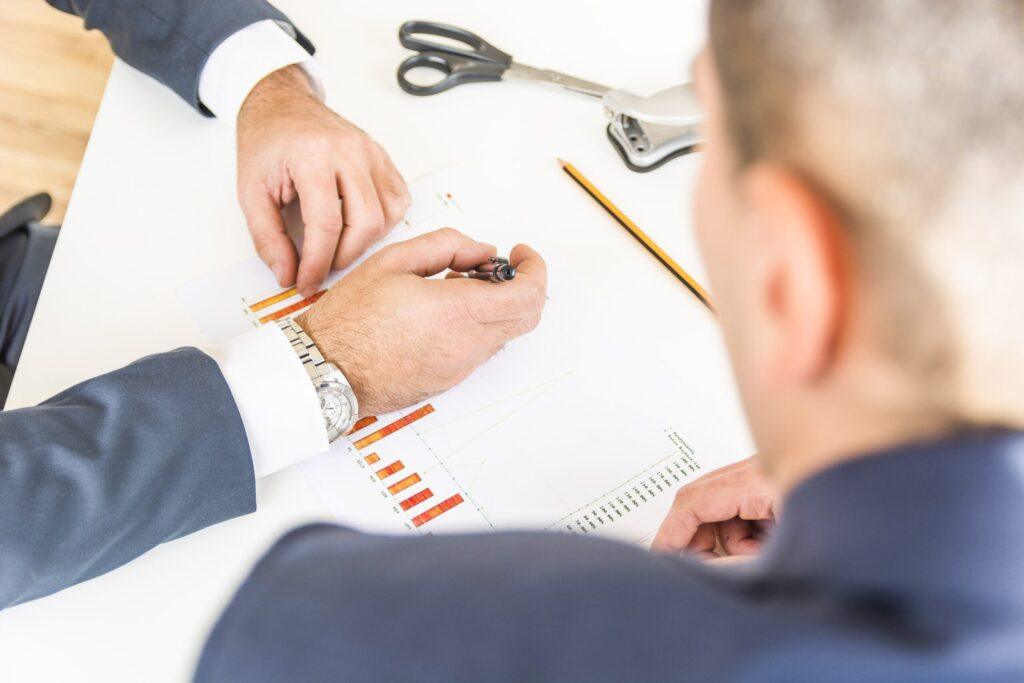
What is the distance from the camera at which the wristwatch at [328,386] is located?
2.58ft

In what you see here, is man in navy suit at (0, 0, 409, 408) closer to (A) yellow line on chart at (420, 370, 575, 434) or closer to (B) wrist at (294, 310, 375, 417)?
(B) wrist at (294, 310, 375, 417)

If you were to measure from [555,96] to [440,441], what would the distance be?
50 cm

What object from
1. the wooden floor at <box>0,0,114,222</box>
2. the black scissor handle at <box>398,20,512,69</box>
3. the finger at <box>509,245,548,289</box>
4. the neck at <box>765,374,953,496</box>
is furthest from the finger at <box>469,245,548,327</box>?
the wooden floor at <box>0,0,114,222</box>

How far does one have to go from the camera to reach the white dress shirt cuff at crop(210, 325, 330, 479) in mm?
767

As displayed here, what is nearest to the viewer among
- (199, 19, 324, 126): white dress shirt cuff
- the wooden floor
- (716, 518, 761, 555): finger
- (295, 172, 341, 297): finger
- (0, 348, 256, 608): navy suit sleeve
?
(0, 348, 256, 608): navy suit sleeve

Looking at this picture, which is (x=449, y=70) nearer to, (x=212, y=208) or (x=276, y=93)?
(x=276, y=93)

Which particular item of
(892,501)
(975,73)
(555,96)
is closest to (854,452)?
(892,501)

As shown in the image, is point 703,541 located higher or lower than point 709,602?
lower

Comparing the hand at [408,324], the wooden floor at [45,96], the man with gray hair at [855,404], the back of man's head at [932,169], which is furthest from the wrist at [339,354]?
the wooden floor at [45,96]

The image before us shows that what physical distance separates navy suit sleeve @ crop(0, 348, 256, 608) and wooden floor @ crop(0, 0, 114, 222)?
3.53 feet

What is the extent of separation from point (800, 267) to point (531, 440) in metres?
0.48

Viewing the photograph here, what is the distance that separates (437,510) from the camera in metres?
0.77

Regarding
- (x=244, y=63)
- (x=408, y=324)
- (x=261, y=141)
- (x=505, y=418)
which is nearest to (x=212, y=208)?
(x=261, y=141)

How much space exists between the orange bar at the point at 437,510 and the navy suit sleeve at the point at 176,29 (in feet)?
1.83
